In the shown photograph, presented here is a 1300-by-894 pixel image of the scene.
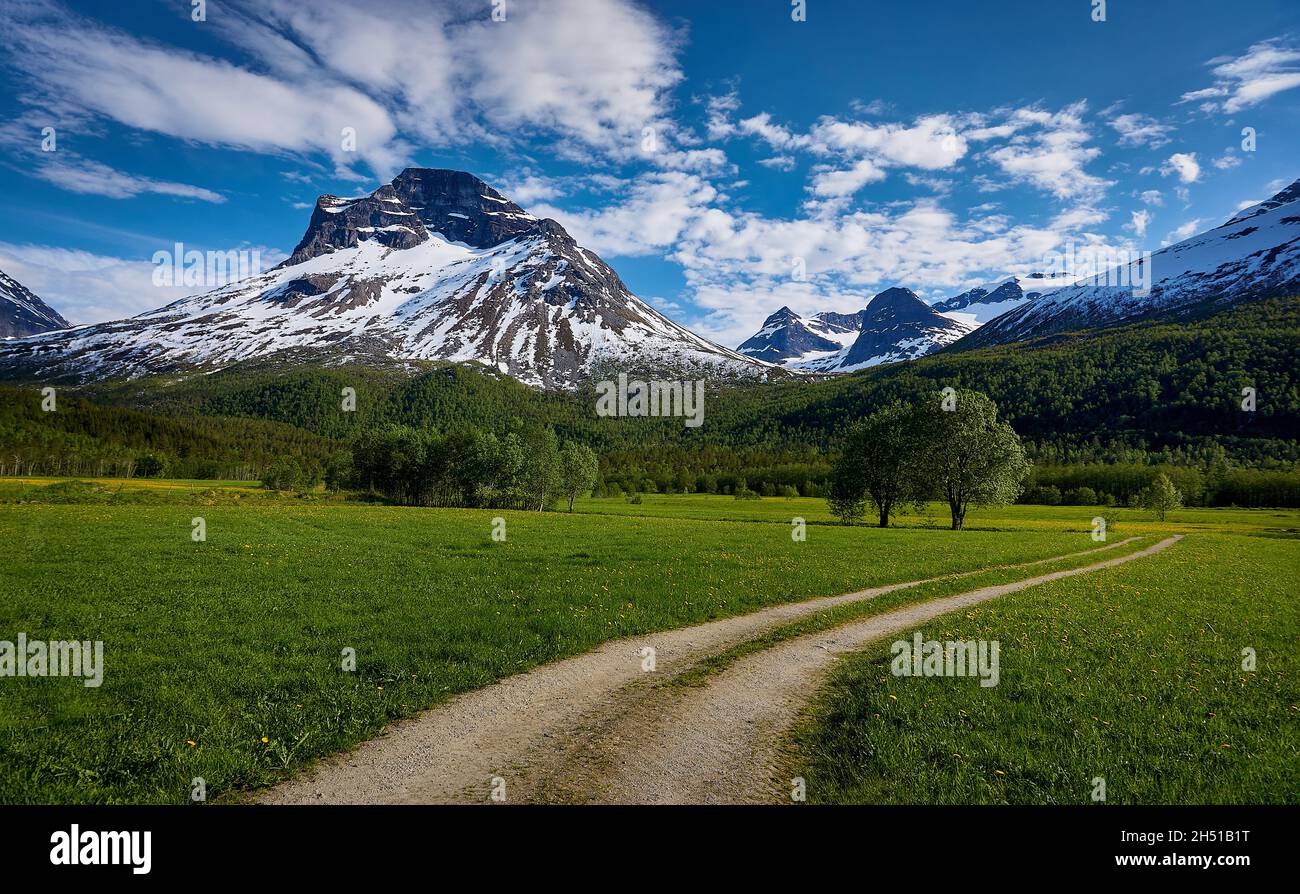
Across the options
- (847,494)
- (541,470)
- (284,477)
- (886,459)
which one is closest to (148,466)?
(284,477)

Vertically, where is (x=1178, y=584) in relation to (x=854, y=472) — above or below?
below

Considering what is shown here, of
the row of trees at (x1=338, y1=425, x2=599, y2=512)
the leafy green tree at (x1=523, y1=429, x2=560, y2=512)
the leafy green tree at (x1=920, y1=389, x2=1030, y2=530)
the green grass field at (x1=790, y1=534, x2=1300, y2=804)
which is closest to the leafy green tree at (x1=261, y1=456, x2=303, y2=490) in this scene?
the row of trees at (x1=338, y1=425, x2=599, y2=512)

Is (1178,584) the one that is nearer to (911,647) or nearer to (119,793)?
(911,647)

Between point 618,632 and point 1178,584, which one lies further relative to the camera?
point 1178,584

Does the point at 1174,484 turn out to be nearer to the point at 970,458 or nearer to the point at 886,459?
the point at 970,458

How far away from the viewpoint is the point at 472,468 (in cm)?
10275

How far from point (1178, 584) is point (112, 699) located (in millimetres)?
37931

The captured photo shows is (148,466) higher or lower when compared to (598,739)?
higher

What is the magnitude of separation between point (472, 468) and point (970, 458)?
253 ft

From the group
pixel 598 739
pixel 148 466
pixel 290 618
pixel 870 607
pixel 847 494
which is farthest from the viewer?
pixel 148 466

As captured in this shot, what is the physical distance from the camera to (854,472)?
2820 inches
